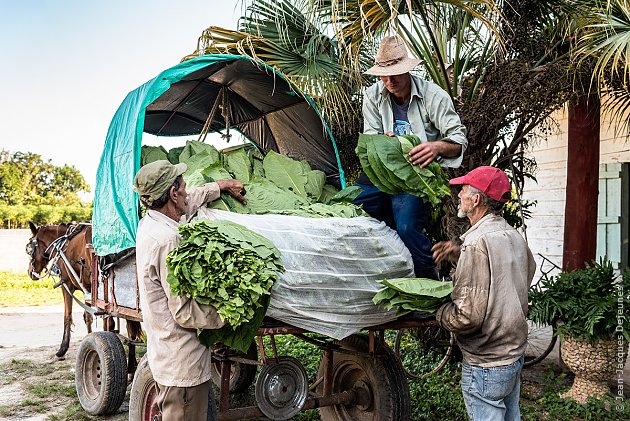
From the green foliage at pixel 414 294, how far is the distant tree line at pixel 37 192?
2174cm

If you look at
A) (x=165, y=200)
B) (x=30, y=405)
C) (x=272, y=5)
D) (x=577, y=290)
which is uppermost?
(x=272, y=5)

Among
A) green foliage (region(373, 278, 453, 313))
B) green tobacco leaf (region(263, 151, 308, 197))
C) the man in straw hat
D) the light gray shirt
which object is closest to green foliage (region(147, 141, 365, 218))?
green tobacco leaf (region(263, 151, 308, 197))

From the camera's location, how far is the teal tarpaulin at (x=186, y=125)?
4.23 metres

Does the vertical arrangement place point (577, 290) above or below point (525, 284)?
below

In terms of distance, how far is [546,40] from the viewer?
576 centimetres

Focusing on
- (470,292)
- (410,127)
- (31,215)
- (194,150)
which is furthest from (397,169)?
(31,215)

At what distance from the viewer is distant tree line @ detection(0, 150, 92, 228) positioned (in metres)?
22.8

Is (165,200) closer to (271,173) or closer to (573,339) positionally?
(271,173)

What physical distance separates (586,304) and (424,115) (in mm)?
2791

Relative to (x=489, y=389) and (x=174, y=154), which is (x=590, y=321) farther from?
(x=174, y=154)

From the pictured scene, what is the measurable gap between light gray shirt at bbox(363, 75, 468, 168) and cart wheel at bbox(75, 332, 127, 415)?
9.77 feet

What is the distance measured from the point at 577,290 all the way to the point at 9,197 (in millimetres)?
28663

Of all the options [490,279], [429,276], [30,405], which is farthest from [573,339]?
[30,405]

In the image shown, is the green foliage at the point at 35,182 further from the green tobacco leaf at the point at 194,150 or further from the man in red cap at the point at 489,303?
the man in red cap at the point at 489,303
